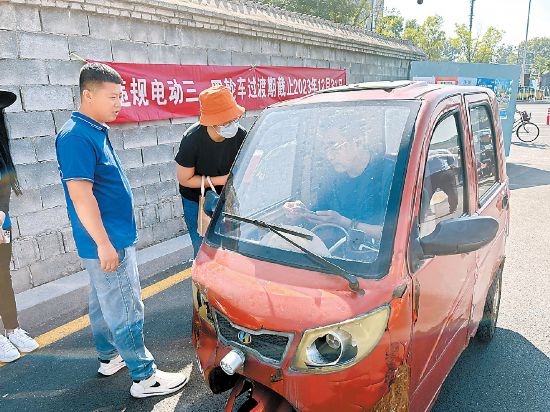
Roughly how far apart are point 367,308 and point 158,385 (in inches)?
63.6

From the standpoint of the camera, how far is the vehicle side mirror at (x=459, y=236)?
5.94 feet

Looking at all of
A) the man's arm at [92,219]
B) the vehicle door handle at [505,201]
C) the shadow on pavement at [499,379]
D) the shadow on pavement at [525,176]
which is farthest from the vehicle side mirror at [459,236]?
the shadow on pavement at [525,176]

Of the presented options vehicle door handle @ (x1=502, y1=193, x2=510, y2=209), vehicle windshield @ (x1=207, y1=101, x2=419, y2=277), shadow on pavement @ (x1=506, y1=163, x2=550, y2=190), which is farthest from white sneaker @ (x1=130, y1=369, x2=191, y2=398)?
shadow on pavement @ (x1=506, y1=163, x2=550, y2=190)

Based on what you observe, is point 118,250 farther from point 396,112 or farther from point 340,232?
point 396,112

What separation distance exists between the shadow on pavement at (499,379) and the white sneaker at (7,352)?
9.38 ft

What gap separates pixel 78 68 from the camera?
432 centimetres

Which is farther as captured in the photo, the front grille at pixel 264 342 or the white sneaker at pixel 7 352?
the white sneaker at pixel 7 352

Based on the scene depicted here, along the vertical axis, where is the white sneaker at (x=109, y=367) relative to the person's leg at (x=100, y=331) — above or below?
below

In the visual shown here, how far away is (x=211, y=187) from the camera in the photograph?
10.4 ft

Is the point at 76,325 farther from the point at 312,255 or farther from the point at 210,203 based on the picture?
the point at 312,255

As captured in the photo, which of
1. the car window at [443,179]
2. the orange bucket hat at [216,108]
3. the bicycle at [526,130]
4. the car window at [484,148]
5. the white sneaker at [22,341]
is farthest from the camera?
the bicycle at [526,130]

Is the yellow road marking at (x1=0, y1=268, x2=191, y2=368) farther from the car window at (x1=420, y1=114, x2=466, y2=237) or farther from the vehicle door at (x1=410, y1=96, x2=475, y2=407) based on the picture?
the car window at (x1=420, y1=114, x2=466, y2=237)

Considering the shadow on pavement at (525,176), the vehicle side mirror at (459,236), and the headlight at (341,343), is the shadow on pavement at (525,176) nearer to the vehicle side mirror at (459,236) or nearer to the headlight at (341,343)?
the vehicle side mirror at (459,236)

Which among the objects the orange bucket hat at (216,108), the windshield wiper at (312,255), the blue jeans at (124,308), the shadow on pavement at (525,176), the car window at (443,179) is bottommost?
the shadow on pavement at (525,176)
